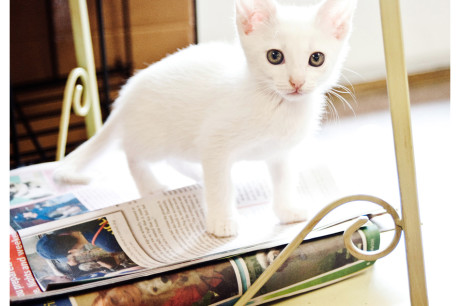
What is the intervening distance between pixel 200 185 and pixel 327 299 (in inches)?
11.6

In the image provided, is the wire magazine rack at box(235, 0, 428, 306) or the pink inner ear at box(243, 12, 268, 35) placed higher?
the pink inner ear at box(243, 12, 268, 35)

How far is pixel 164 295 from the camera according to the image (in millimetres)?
646

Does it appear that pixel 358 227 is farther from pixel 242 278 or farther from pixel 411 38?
pixel 411 38

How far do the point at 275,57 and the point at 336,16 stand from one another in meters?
0.10

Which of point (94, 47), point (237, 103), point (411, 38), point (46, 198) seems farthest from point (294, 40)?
point (411, 38)

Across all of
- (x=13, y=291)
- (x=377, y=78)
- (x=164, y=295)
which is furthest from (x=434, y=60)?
(x=13, y=291)

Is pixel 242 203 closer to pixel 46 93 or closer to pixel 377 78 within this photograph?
pixel 46 93

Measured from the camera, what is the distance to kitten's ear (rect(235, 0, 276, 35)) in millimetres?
691

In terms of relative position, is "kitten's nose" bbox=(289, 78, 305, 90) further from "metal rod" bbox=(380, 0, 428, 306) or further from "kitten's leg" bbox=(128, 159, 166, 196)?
"kitten's leg" bbox=(128, 159, 166, 196)

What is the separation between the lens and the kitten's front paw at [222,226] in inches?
30.6

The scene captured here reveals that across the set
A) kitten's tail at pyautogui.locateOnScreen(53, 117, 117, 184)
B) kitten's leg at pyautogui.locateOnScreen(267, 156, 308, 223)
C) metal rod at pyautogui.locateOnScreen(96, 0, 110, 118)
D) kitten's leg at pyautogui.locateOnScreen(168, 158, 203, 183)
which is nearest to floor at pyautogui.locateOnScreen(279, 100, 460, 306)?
kitten's leg at pyautogui.locateOnScreen(267, 156, 308, 223)

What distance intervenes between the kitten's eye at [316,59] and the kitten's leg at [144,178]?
0.38 meters

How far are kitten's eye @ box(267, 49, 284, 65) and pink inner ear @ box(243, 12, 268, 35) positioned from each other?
4cm

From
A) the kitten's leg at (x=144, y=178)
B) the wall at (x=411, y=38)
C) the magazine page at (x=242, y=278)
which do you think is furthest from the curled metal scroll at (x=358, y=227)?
the wall at (x=411, y=38)
